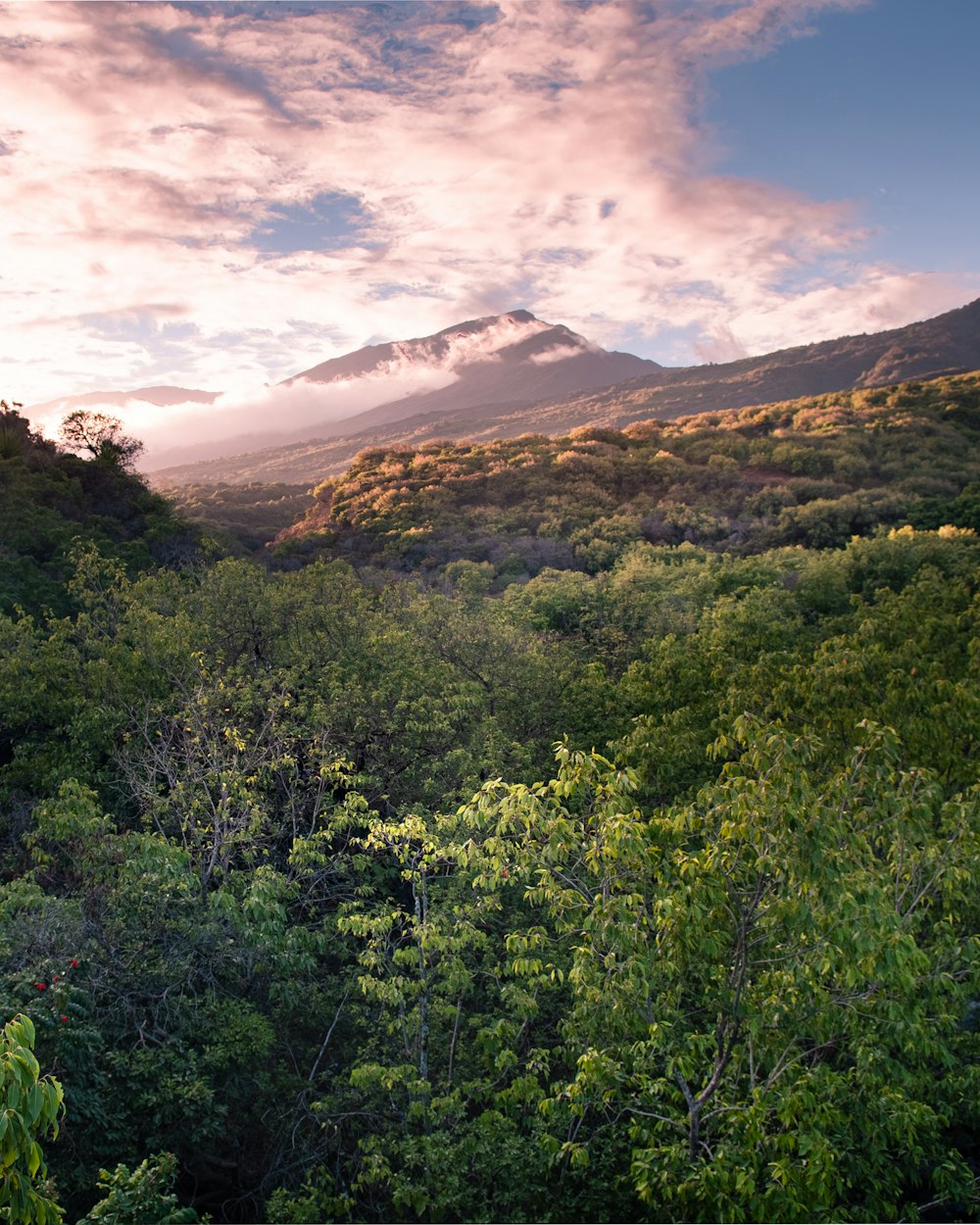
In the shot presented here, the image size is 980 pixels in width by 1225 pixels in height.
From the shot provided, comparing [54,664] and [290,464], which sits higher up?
[290,464]

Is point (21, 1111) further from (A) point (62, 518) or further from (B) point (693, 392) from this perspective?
(B) point (693, 392)

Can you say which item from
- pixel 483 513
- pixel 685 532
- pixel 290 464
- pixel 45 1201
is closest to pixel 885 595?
pixel 45 1201

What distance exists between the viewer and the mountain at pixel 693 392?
108 meters

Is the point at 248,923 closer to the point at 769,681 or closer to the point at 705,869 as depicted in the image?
the point at 705,869

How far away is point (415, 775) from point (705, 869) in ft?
27.9

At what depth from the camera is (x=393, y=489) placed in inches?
2025

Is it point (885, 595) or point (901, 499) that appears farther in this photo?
point (901, 499)

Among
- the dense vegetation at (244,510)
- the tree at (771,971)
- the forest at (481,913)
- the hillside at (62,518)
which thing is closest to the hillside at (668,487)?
the dense vegetation at (244,510)

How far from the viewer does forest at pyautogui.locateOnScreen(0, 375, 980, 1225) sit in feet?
18.5

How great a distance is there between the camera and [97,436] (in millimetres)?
38125

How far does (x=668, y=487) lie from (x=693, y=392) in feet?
251

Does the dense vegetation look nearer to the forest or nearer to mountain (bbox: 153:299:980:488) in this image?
the forest

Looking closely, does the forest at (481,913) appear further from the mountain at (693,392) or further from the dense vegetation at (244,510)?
the mountain at (693,392)

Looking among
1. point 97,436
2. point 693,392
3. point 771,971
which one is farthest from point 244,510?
point 693,392
